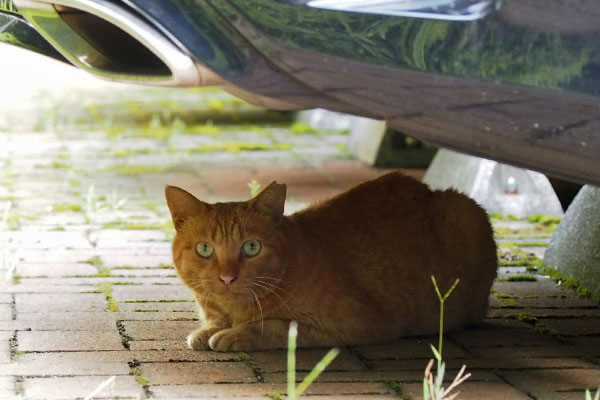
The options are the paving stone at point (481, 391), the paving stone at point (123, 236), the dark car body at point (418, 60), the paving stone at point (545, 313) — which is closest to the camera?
the dark car body at point (418, 60)

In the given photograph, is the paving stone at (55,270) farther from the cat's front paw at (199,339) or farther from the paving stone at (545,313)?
the paving stone at (545,313)

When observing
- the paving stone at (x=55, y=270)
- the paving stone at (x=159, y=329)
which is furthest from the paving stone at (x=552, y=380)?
the paving stone at (x=55, y=270)

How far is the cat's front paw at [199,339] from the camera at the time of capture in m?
3.14

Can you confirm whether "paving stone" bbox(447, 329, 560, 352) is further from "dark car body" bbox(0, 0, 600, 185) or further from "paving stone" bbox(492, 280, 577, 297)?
"dark car body" bbox(0, 0, 600, 185)

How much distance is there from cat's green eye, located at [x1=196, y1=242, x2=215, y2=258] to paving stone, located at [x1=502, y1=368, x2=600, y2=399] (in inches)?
37.9

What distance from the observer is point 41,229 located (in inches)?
184

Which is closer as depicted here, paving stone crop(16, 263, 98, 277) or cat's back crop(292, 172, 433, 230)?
cat's back crop(292, 172, 433, 230)

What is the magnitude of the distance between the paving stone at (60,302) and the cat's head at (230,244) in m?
0.46

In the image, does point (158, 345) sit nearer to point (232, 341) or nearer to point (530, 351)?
point (232, 341)

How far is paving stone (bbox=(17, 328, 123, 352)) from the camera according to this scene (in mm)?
3047

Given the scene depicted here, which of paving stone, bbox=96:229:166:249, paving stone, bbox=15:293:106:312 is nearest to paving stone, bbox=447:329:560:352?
paving stone, bbox=15:293:106:312

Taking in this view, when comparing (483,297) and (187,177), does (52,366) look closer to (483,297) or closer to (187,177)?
(483,297)

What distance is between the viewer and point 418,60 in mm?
2453

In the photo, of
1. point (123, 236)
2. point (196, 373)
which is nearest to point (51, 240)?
point (123, 236)
